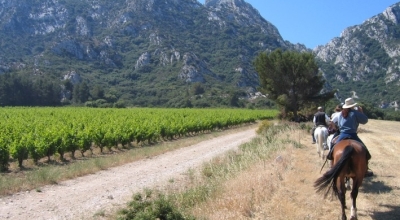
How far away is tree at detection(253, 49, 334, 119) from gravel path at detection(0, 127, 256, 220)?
3255cm

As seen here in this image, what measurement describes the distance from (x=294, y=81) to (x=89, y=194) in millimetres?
38981

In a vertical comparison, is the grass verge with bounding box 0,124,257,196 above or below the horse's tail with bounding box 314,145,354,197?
below

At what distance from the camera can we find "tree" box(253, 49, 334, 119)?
4478cm

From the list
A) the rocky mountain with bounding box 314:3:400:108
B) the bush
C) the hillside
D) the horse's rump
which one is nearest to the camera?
the bush

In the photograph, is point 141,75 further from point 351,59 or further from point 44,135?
point 44,135

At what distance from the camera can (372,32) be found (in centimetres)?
15200

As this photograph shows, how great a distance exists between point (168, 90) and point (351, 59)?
81997 millimetres

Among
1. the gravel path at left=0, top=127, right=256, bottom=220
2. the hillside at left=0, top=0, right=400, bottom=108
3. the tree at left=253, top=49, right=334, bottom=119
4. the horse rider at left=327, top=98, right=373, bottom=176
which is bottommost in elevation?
the gravel path at left=0, top=127, right=256, bottom=220

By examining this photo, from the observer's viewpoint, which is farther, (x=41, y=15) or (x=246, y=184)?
(x=41, y=15)

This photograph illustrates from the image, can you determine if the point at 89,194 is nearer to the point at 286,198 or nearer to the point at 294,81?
the point at 286,198

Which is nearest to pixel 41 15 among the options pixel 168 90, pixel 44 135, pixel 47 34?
pixel 47 34

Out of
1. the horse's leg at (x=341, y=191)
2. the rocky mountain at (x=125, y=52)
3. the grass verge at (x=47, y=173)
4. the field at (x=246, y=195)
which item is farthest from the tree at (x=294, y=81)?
the rocky mountain at (x=125, y=52)

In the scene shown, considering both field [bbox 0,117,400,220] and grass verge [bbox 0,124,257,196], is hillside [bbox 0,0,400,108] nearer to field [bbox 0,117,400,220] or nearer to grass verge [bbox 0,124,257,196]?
grass verge [bbox 0,124,257,196]

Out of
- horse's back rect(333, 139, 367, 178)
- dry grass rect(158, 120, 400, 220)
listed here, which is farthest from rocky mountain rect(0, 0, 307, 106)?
horse's back rect(333, 139, 367, 178)
